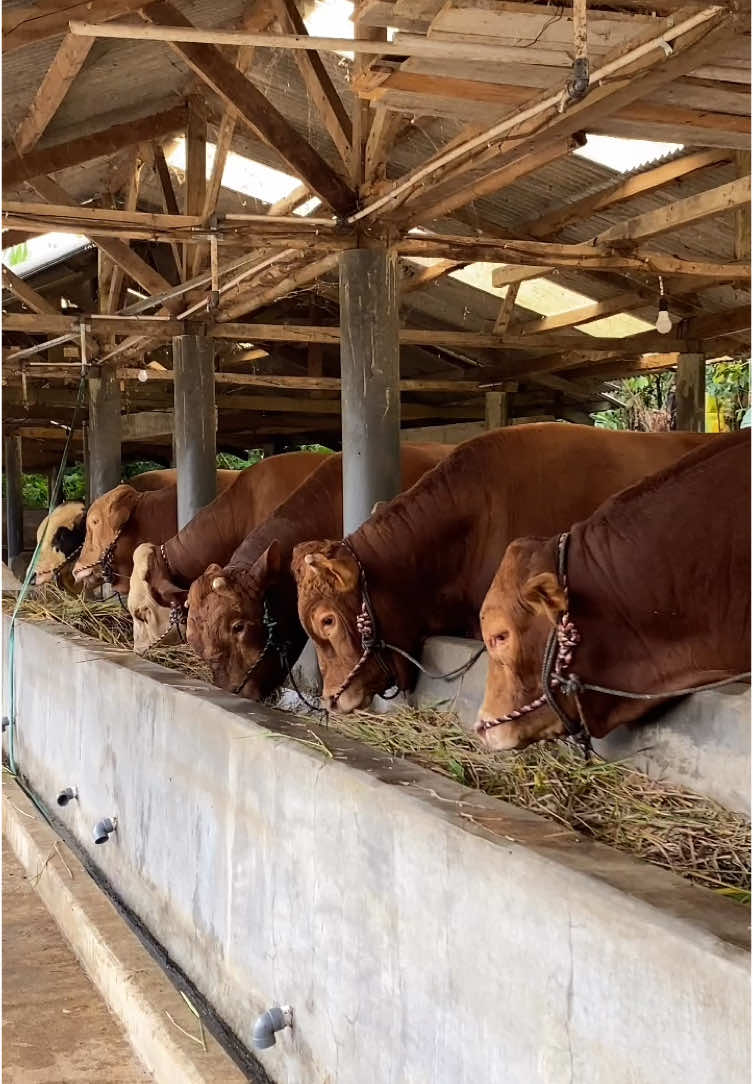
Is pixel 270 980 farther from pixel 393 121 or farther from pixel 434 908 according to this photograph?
pixel 393 121

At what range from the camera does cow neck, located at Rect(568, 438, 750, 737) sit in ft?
11.2

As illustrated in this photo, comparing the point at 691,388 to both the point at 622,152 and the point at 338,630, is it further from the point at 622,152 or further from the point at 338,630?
the point at 338,630

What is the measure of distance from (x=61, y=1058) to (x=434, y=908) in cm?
201

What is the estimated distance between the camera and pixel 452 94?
3918 millimetres

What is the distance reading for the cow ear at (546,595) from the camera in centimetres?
339

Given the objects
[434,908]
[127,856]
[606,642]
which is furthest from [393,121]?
[434,908]

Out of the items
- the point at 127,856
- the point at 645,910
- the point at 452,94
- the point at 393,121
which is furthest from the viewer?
the point at 393,121

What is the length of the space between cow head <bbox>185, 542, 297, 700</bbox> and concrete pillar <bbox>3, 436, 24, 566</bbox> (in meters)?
15.3

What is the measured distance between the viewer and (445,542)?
513cm

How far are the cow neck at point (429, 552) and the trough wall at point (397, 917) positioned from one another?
935mm

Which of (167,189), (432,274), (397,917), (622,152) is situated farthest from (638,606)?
(167,189)

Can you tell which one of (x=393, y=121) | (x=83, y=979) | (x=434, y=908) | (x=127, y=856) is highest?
(x=393, y=121)

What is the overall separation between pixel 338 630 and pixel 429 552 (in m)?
0.62

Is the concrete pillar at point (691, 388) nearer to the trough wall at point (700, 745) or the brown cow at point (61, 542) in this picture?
the brown cow at point (61, 542)
